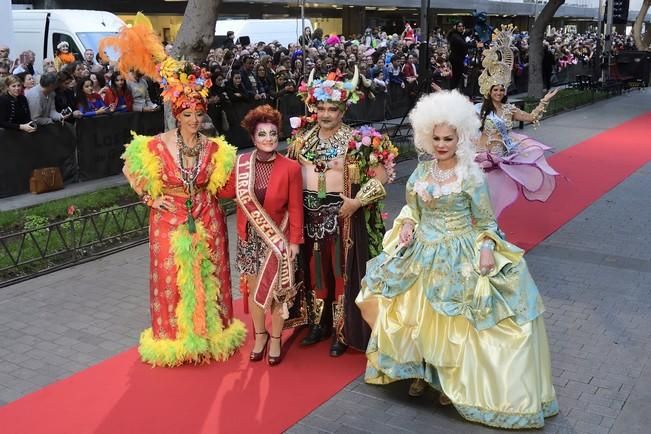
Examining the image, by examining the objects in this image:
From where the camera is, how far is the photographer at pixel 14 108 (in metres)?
10.6

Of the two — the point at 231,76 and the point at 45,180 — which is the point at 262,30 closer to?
the point at 231,76

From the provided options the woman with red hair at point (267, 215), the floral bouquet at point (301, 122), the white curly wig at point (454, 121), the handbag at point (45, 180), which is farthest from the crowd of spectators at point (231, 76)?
the white curly wig at point (454, 121)

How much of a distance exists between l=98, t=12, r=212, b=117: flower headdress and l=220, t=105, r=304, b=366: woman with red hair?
411mm

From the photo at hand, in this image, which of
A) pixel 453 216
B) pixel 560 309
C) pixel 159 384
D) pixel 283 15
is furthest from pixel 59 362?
pixel 283 15

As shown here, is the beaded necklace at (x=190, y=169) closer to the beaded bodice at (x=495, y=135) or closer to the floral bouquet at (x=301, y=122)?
the floral bouquet at (x=301, y=122)

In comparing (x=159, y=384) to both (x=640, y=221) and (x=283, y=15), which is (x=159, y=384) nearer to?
(x=640, y=221)

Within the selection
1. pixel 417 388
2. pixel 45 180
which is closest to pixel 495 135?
pixel 417 388

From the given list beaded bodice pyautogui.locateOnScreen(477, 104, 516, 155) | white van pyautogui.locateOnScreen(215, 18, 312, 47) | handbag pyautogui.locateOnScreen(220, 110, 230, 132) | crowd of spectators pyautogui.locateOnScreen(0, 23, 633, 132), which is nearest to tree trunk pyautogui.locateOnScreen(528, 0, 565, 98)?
crowd of spectators pyautogui.locateOnScreen(0, 23, 633, 132)

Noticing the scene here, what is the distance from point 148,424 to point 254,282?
1251 millimetres

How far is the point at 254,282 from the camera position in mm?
5496

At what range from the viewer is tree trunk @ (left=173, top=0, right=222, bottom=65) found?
9938mm

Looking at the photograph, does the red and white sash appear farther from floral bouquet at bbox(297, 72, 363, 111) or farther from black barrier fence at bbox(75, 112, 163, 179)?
black barrier fence at bbox(75, 112, 163, 179)

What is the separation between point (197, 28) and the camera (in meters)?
9.99

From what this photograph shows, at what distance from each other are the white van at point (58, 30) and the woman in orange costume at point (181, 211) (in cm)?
1133
